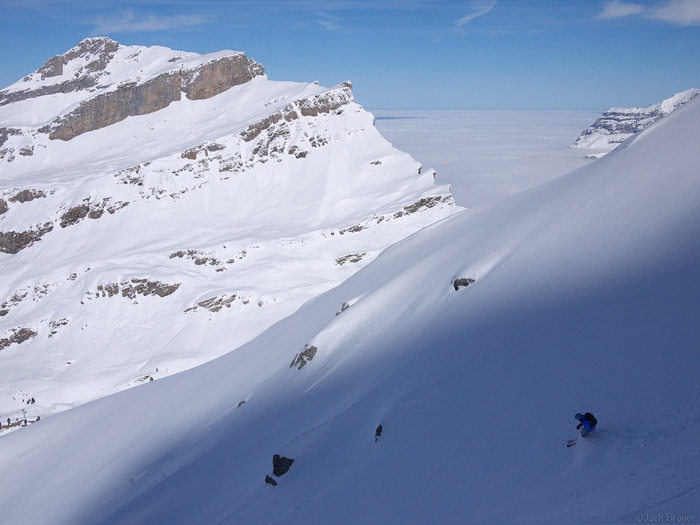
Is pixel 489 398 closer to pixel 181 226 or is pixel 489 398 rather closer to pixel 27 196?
pixel 181 226

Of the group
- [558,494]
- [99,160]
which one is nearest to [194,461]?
[558,494]

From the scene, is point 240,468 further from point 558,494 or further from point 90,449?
point 90,449

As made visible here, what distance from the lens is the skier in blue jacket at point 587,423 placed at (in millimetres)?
6961

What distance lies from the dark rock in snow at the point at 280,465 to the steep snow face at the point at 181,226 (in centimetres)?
3909

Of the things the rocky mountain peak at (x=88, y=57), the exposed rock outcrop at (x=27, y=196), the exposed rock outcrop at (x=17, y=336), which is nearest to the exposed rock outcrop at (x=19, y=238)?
the exposed rock outcrop at (x=27, y=196)

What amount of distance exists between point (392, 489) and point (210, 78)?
111 metres

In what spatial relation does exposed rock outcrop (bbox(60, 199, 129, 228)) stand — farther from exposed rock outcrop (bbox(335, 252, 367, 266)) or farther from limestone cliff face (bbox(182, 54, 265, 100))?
exposed rock outcrop (bbox(335, 252, 367, 266))

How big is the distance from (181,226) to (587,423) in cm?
7790

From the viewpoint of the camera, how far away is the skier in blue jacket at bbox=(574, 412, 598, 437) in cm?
696

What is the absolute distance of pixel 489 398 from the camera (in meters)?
9.63

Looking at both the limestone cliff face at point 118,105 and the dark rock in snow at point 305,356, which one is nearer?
the dark rock in snow at point 305,356

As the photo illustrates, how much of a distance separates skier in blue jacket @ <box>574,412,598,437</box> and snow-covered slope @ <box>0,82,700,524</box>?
178 mm

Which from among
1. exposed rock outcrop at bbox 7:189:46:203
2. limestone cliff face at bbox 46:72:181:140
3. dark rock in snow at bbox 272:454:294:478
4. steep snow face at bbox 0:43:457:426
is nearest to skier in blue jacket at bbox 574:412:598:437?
dark rock in snow at bbox 272:454:294:478

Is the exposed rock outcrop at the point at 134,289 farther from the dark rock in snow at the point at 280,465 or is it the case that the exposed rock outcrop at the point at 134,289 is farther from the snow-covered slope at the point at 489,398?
the dark rock in snow at the point at 280,465
